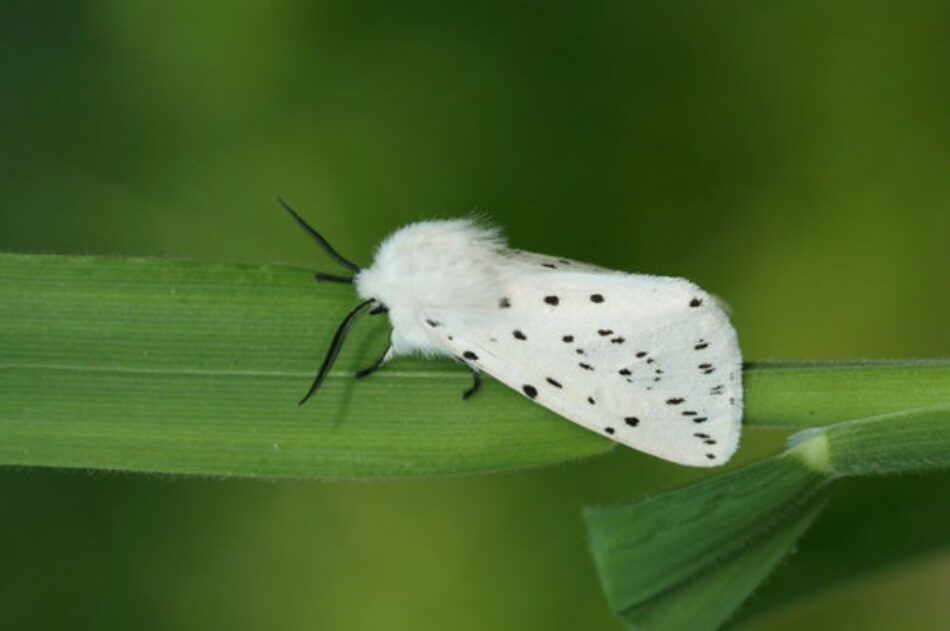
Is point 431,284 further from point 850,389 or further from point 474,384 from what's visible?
point 850,389

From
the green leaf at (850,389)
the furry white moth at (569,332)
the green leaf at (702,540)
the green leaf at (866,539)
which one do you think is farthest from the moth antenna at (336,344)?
the green leaf at (866,539)

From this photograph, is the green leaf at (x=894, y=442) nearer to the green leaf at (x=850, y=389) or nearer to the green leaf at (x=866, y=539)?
the green leaf at (x=850, y=389)

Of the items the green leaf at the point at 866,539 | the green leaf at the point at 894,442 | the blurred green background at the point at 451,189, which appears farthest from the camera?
the blurred green background at the point at 451,189

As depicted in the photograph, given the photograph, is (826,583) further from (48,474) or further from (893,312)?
(48,474)

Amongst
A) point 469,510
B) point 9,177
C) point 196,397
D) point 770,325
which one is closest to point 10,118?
point 9,177

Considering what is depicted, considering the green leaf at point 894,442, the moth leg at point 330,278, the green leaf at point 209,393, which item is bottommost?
the green leaf at point 209,393

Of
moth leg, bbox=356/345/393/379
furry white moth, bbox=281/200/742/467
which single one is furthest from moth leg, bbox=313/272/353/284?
moth leg, bbox=356/345/393/379

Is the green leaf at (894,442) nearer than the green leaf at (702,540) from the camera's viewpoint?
Yes
